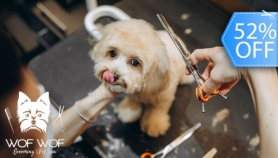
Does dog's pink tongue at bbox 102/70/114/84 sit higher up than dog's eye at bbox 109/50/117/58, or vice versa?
dog's eye at bbox 109/50/117/58

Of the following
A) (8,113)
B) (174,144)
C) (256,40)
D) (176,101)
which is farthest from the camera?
(176,101)

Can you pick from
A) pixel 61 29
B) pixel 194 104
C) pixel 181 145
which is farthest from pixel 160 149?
pixel 61 29

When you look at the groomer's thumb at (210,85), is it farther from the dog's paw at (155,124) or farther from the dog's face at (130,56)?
the dog's paw at (155,124)

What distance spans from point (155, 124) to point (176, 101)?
12cm

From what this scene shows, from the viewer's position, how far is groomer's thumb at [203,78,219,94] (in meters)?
0.66

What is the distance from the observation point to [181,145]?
92cm

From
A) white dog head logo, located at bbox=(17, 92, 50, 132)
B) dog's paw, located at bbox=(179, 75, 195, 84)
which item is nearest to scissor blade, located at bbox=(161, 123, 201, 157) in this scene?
dog's paw, located at bbox=(179, 75, 195, 84)

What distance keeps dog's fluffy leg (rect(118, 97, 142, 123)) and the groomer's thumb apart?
14.4 inches

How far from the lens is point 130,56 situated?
76cm

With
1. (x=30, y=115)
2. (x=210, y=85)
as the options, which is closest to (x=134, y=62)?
(x=210, y=85)

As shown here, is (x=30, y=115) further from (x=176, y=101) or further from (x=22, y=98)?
(x=176, y=101)

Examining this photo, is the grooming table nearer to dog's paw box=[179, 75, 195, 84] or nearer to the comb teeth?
dog's paw box=[179, 75, 195, 84]

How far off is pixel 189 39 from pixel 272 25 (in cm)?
39

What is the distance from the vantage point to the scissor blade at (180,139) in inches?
35.7
